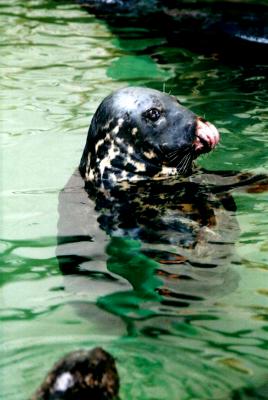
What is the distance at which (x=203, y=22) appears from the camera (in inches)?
413

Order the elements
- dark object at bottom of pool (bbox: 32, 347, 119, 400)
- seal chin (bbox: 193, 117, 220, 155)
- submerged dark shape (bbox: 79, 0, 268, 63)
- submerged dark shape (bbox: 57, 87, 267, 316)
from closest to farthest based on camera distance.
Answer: dark object at bottom of pool (bbox: 32, 347, 119, 400) → submerged dark shape (bbox: 57, 87, 267, 316) → seal chin (bbox: 193, 117, 220, 155) → submerged dark shape (bbox: 79, 0, 268, 63)

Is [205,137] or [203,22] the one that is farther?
[203,22]

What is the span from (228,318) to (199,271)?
58 centimetres

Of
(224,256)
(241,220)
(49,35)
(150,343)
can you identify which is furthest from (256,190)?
(49,35)

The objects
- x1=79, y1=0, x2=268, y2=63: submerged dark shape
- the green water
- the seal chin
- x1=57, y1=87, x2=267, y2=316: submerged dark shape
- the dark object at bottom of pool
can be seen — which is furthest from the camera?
x1=79, y1=0, x2=268, y2=63: submerged dark shape

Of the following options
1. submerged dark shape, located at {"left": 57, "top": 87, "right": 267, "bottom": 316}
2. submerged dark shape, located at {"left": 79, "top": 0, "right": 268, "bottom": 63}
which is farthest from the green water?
submerged dark shape, located at {"left": 79, "top": 0, "right": 268, "bottom": 63}

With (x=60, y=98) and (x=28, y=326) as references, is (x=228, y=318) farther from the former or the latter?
(x=60, y=98)

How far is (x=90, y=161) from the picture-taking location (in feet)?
19.6

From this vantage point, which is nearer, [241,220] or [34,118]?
[241,220]

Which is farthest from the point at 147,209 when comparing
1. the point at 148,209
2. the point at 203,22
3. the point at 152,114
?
the point at 203,22

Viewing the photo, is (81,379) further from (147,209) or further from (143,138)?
(143,138)

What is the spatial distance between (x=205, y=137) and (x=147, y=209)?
2.29ft

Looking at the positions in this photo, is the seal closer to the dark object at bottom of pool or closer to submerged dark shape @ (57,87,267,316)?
submerged dark shape @ (57,87,267,316)

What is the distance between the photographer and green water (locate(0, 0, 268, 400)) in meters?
3.68
